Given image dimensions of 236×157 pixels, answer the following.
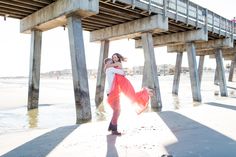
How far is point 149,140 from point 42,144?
74.3 inches

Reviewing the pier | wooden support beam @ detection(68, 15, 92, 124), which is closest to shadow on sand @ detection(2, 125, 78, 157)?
wooden support beam @ detection(68, 15, 92, 124)

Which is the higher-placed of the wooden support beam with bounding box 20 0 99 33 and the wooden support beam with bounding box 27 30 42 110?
the wooden support beam with bounding box 20 0 99 33

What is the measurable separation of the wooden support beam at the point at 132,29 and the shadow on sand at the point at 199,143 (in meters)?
9.54

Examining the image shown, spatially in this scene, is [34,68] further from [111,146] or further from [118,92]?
[111,146]

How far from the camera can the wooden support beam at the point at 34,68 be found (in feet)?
51.5

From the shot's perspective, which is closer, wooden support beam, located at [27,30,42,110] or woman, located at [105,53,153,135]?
woman, located at [105,53,153,135]

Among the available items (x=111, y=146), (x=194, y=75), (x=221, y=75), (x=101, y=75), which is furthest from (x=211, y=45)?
(x=111, y=146)

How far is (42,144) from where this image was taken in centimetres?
552

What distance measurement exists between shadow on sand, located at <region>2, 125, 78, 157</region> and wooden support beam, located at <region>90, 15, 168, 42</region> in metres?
10.5

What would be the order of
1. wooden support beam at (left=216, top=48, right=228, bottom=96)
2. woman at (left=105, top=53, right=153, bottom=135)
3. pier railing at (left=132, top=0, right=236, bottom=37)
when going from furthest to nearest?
wooden support beam at (left=216, top=48, right=228, bottom=96) → pier railing at (left=132, top=0, right=236, bottom=37) → woman at (left=105, top=53, right=153, bottom=135)

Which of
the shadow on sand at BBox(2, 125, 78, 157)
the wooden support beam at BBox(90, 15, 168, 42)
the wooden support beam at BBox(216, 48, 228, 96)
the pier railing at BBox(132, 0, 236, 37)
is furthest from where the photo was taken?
the wooden support beam at BBox(216, 48, 228, 96)

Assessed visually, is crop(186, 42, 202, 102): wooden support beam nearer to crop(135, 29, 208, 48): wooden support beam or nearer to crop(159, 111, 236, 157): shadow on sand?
crop(135, 29, 208, 48): wooden support beam

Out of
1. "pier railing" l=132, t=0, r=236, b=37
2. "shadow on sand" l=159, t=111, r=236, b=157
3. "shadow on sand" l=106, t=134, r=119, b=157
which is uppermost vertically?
"pier railing" l=132, t=0, r=236, b=37

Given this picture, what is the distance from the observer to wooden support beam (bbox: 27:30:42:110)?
15.7 meters
